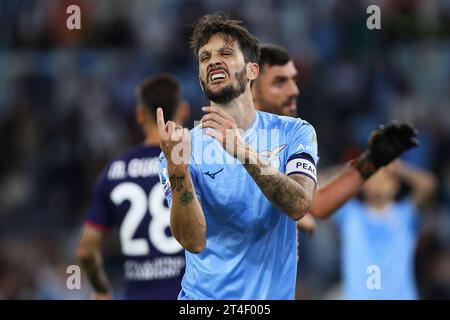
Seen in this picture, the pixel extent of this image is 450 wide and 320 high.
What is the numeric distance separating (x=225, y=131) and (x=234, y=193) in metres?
0.52

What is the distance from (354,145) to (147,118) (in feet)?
20.0

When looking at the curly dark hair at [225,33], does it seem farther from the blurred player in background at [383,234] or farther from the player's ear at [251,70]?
the blurred player in background at [383,234]

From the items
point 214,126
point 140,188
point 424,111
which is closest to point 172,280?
point 140,188

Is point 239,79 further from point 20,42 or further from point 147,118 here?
point 20,42

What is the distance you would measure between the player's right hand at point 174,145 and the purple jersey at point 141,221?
8.02 feet

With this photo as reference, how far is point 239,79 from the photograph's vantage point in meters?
5.21

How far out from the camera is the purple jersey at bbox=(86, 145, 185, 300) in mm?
7273

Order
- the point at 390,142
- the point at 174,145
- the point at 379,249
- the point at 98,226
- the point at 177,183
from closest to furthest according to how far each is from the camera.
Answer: the point at 174,145 → the point at 177,183 → the point at 390,142 → the point at 98,226 → the point at 379,249

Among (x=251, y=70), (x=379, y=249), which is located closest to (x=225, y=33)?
(x=251, y=70)

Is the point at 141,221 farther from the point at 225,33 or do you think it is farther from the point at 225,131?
the point at 225,131

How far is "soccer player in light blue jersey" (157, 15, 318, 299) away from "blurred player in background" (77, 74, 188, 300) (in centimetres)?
190

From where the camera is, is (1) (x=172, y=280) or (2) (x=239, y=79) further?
(1) (x=172, y=280)

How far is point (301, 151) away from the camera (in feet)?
17.0

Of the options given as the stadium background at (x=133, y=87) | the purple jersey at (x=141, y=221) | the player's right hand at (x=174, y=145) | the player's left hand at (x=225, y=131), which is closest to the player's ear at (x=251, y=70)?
the player's left hand at (x=225, y=131)
